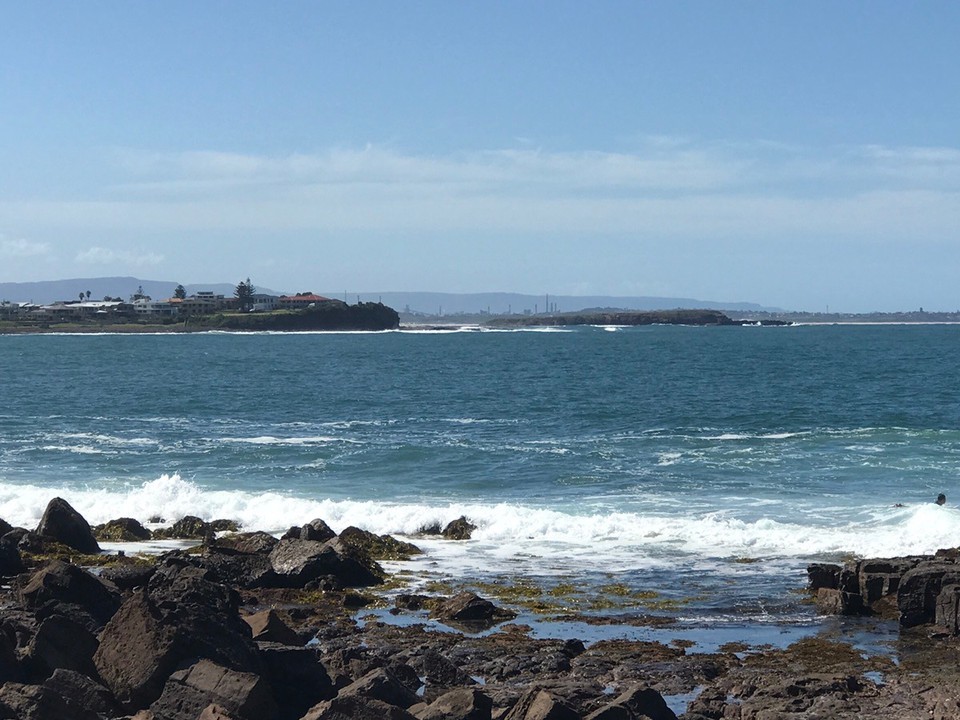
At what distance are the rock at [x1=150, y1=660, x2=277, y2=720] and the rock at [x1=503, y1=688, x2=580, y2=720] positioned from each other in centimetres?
280

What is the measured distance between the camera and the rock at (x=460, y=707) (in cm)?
1442

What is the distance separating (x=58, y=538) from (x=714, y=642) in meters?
14.6

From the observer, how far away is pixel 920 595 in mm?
21078

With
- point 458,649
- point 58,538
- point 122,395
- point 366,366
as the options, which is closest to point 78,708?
point 458,649

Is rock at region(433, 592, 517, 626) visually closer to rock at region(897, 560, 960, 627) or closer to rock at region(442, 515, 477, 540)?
rock at region(897, 560, 960, 627)

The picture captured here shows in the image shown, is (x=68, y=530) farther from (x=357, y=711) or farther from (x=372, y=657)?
(x=357, y=711)

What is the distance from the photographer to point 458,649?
63.3ft

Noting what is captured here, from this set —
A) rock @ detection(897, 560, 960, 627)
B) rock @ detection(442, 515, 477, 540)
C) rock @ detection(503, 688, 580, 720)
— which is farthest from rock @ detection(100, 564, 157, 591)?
rock @ detection(897, 560, 960, 627)

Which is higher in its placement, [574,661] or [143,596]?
[143,596]

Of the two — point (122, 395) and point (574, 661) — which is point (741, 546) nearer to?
point (574, 661)

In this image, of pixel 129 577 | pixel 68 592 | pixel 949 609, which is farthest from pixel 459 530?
pixel 68 592

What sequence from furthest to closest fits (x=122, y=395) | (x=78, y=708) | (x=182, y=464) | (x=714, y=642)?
(x=122, y=395) → (x=182, y=464) → (x=714, y=642) → (x=78, y=708)

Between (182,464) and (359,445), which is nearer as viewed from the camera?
(182,464)

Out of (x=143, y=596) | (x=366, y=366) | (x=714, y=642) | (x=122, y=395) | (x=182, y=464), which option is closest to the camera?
(x=143, y=596)
